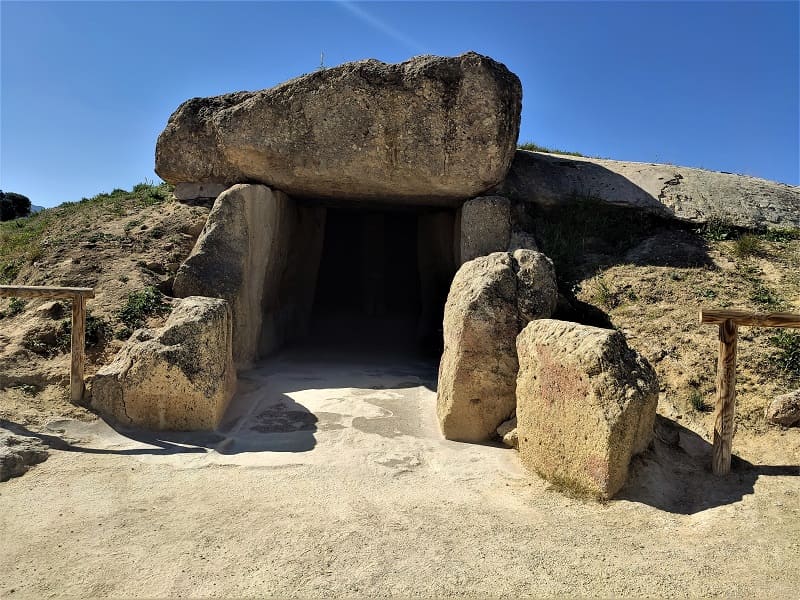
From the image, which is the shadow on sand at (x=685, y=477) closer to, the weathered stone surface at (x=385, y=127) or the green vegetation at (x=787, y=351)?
the green vegetation at (x=787, y=351)

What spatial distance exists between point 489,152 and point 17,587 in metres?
6.55

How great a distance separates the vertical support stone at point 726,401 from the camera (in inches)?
190

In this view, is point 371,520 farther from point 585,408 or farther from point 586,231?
point 586,231

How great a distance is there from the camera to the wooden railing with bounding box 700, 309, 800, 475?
481 centimetres

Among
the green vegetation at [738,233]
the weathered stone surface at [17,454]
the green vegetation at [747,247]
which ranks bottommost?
the weathered stone surface at [17,454]

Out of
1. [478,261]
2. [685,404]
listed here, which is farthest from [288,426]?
[685,404]

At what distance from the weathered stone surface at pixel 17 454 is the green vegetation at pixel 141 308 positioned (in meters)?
1.88

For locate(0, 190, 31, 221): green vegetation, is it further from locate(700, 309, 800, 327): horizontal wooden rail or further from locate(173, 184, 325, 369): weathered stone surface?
locate(700, 309, 800, 327): horizontal wooden rail

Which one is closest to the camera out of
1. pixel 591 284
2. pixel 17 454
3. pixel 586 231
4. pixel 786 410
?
pixel 17 454

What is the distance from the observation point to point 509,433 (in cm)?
558

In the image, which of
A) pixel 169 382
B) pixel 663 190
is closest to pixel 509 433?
pixel 169 382

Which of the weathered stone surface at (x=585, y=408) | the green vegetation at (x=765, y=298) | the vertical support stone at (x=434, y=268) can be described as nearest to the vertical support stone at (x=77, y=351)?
the weathered stone surface at (x=585, y=408)

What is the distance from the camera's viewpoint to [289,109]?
8.16 meters

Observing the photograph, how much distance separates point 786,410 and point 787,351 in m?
0.95
